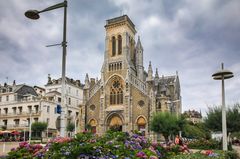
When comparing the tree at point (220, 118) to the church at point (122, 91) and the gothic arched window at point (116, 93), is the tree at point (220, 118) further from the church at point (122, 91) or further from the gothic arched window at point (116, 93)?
the gothic arched window at point (116, 93)

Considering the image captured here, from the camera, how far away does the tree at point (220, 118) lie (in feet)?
87.3

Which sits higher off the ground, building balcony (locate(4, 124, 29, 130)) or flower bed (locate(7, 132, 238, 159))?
flower bed (locate(7, 132, 238, 159))

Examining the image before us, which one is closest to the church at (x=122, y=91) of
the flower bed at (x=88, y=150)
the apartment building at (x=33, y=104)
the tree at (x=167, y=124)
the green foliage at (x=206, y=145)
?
the apartment building at (x=33, y=104)

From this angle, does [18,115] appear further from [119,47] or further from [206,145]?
[206,145]

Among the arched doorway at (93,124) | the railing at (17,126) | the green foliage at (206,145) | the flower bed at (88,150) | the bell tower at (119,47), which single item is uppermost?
the bell tower at (119,47)

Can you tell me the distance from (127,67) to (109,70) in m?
4.18

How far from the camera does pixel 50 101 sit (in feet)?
190

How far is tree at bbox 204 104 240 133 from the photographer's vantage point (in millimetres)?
26609

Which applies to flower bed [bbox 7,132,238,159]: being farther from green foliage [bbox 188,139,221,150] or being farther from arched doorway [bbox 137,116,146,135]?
arched doorway [bbox 137,116,146,135]

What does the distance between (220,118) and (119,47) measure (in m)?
30.9

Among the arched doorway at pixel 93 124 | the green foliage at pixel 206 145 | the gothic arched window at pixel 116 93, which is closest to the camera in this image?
the green foliage at pixel 206 145

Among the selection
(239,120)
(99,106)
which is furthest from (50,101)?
(239,120)

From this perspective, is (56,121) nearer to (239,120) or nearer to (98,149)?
(239,120)

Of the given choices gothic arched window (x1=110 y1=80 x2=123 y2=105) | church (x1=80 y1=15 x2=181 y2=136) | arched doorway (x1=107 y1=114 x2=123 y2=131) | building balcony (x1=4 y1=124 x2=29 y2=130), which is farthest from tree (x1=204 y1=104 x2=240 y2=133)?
building balcony (x1=4 y1=124 x2=29 y2=130)
